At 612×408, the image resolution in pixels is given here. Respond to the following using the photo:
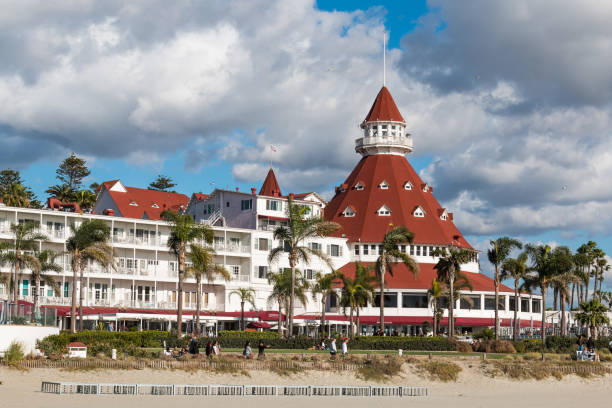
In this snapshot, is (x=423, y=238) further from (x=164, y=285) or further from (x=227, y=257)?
(x=164, y=285)

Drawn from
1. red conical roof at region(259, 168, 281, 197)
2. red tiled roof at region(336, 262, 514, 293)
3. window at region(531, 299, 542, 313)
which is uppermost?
red conical roof at region(259, 168, 281, 197)

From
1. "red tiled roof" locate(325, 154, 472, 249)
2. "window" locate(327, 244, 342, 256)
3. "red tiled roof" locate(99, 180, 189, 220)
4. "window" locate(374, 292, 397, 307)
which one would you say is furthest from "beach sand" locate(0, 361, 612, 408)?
"red tiled roof" locate(99, 180, 189, 220)

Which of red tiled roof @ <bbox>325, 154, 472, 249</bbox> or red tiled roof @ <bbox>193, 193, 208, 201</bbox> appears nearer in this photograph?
red tiled roof @ <bbox>325, 154, 472, 249</bbox>

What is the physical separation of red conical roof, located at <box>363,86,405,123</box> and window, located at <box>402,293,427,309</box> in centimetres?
2581

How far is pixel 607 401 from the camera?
36312 millimetres

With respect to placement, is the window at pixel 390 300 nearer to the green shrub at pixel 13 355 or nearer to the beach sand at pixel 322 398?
the beach sand at pixel 322 398

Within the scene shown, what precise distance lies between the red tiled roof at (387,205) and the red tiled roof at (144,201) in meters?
19.3

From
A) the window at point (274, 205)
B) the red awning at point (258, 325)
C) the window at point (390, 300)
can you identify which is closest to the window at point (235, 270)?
the window at point (274, 205)

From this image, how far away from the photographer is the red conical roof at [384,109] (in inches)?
4045

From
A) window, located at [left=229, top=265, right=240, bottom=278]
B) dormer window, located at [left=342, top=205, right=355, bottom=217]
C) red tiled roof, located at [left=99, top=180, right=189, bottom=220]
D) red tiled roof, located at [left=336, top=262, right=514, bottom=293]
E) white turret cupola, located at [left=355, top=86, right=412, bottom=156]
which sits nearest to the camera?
window, located at [left=229, top=265, right=240, bottom=278]

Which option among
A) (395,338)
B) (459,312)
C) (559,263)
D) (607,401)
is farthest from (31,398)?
(459,312)

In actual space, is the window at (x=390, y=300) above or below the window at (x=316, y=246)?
below

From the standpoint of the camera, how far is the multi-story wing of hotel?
74.6 metres

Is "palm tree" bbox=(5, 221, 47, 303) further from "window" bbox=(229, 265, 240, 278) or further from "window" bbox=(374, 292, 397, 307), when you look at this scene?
"window" bbox=(374, 292, 397, 307)
